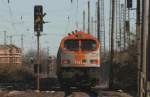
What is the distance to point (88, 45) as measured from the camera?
33719mm

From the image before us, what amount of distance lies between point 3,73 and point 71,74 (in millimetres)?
36554

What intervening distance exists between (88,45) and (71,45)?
1040 mm

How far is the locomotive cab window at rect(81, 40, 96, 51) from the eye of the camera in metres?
33.6

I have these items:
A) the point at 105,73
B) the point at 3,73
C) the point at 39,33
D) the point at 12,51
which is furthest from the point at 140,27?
the point at 12,51

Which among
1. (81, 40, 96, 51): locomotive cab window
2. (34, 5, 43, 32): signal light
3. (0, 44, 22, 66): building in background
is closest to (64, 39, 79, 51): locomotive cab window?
(81, 40, 96, 51): locomotive cab window

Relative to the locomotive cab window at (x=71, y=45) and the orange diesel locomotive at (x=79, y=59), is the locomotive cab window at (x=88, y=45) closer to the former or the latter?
the orange diesel locomotive at (x=79, y=59)

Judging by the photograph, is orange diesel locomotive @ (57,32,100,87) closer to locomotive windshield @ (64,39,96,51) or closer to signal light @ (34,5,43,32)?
locomotive windshield @ (64,39,96,51)

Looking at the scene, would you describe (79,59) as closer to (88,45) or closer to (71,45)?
(71,45)

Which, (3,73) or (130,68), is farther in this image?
(3,73)

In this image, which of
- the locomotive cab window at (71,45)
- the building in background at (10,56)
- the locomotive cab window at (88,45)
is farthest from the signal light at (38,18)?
the building in background at (10,56)

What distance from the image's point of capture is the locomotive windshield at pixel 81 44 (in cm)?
3350

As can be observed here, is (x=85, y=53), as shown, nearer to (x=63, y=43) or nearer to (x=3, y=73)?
(x=63, y=43)

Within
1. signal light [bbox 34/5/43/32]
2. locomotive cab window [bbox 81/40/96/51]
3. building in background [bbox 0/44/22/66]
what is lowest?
building in background [bbox 0/44/22/66]

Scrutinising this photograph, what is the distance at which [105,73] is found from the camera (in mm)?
63312
